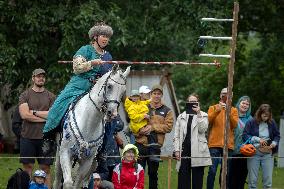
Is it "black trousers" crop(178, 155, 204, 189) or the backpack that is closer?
the backpack

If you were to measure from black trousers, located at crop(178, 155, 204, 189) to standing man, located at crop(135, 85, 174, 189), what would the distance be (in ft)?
1.27

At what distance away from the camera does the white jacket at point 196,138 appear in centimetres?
1606

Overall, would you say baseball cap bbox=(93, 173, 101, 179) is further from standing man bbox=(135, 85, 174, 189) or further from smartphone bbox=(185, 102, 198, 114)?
smartphone bbox=(185, 102, 198, 114)

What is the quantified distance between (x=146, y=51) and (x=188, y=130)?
8.84m

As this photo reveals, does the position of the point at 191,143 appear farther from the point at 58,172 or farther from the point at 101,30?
the point at 101,30

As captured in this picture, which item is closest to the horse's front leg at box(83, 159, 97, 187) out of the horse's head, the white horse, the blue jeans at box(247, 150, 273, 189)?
the white horse

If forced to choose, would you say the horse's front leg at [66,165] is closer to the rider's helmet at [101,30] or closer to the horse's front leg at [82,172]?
the horse's front leg at [82,172]

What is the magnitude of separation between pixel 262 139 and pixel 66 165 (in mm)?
4328

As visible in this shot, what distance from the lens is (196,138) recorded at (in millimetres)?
16156

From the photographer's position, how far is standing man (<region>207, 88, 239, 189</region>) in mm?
16578

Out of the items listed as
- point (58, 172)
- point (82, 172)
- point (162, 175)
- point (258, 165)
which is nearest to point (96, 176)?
point (58, 172)

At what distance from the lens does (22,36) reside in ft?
67.2

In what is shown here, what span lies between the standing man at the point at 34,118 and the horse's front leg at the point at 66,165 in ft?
7.74

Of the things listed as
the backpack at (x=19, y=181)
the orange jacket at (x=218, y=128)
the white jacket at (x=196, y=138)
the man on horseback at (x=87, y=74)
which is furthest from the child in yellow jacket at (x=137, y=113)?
the man on horseback at (x=87, y=74)
